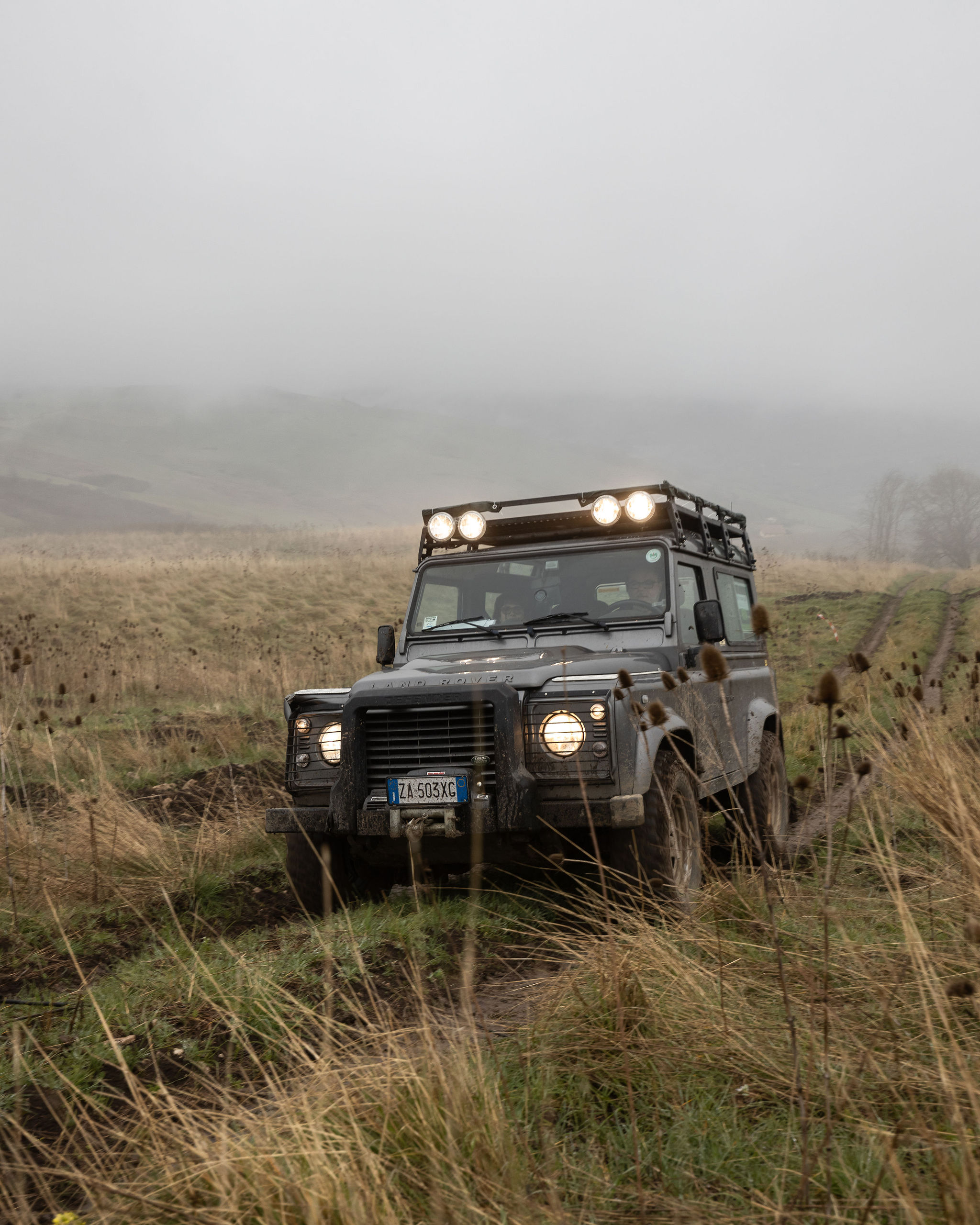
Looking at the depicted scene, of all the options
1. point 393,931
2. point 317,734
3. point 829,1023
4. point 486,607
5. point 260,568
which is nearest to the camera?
point 829,1023

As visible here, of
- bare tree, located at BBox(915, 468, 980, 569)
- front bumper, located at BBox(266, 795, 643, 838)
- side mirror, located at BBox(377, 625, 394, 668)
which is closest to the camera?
front bumper, located at BBox(266, 795, 643, 838)

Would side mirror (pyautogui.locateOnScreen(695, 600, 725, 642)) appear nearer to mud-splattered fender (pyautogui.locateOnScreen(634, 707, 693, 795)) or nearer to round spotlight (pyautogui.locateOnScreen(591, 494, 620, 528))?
mud-splattered fender (pyautogui.locateOnScreen(634, 707, 693, 795))

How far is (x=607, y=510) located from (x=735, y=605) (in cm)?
182

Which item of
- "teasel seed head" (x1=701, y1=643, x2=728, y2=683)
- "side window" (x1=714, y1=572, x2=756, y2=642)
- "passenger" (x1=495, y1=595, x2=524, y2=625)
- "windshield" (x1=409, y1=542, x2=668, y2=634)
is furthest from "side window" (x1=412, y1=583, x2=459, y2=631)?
"teasel seed head" (x1=701, y1=643, x2=728, y2=683)

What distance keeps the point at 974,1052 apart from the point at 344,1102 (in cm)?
156

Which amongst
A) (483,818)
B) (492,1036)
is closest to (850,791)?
(492,1036)

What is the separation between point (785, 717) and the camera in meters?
11.4

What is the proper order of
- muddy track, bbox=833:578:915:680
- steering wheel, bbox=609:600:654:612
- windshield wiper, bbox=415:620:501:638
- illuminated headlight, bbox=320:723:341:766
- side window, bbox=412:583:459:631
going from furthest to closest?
muddy track, bbox=833:578:915:680 < side window, bbox=412:583:459:631 < windshield wiper, bbox=415:620:501:638 < steering wheel, bbox=609:600:654:612 < illuminated headlight, bbox=320:723:341:766

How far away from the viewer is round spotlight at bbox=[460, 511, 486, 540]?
614cm

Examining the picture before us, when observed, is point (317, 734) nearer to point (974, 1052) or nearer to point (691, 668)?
point (691, 668)

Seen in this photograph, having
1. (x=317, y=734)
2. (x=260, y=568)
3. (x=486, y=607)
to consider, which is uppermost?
(x=260, y=568)

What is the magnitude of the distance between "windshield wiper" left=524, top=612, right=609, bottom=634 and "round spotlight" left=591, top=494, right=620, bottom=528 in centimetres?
62

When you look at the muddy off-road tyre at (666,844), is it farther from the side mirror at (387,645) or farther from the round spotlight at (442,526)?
the round spotlight at (442,526)

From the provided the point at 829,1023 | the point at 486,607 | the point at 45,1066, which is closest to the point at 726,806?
the point at 486,607
